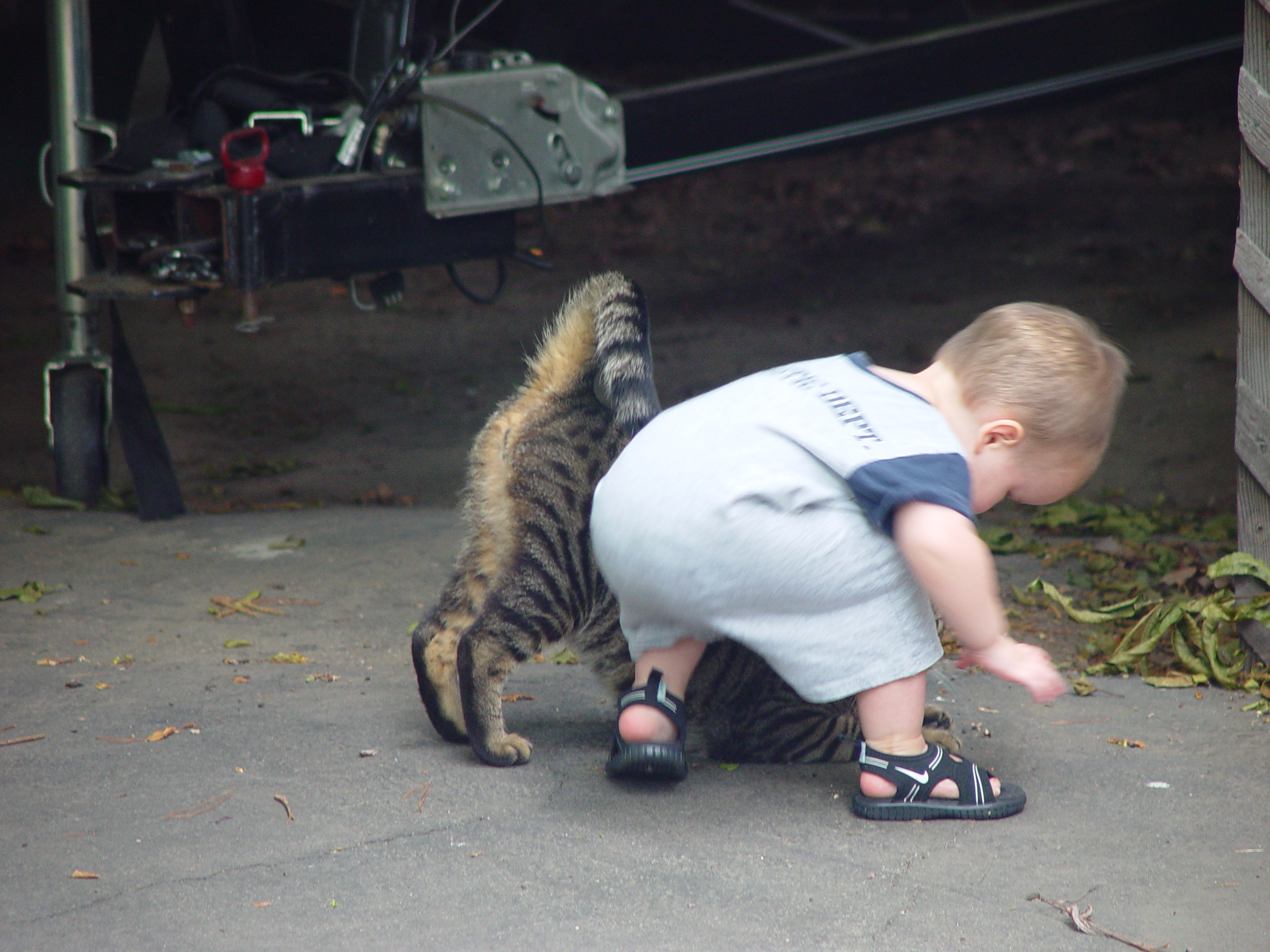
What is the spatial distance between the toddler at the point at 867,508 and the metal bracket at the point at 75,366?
3.15 m

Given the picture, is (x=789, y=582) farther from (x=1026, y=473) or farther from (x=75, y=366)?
(x=75, y=366)

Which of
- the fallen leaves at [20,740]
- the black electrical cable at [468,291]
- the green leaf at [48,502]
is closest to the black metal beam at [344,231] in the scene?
the black electrical cable at [468,291]

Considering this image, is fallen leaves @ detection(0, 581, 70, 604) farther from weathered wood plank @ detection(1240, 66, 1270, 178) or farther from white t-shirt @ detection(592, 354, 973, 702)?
weathered wood plank @ detection(1240, 66, 1270, 178)

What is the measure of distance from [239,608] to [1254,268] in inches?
121

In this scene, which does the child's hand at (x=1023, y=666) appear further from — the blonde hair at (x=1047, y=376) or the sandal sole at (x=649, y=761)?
the sandal sole at (x=649, y=761)

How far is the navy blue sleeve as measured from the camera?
88.1 inches

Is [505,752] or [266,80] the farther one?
[266,80]

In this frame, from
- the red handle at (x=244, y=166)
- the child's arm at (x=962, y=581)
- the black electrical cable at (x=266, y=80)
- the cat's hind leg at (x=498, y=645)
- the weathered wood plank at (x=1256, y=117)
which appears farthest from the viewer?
the black electrical cable at (x=266, y=80)

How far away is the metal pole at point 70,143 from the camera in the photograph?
483 centimetres

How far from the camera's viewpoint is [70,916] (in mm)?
2123

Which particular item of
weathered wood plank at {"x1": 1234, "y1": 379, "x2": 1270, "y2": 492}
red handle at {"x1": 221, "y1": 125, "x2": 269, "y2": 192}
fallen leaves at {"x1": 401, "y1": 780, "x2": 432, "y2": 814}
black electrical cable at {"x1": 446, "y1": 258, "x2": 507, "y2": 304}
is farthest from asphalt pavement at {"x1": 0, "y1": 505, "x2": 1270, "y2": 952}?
black electrical cable at {"x1": 446, "y1": 258, "x2": 507, "y2": 304}

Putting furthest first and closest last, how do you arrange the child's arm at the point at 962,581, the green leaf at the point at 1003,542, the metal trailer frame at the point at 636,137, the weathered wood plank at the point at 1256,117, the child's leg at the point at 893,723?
the green leaf at the point at 1003,542 → the metal trailer frame at the point at 636,137 → the weathered wood plank at the point at 1256,117 → the child's leg at the point at 893,723 → the child's arm at the point at 962,581

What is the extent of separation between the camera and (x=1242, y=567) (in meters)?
3.24

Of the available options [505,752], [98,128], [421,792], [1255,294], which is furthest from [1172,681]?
[98,128]
